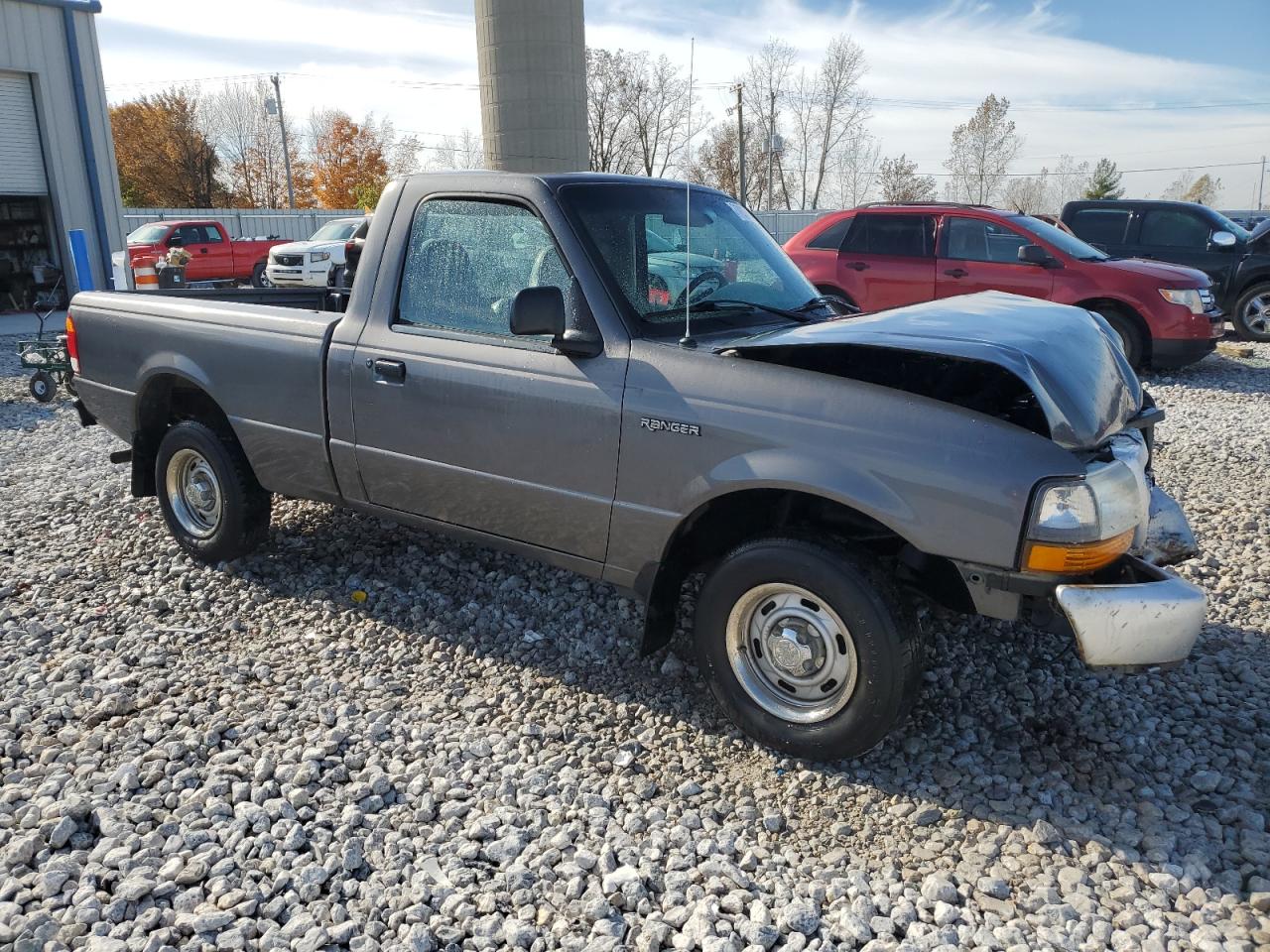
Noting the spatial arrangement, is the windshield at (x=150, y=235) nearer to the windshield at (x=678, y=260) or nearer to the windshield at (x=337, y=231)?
the windshield at (x=337, y=231)

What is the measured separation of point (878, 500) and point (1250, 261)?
12662 millimetres

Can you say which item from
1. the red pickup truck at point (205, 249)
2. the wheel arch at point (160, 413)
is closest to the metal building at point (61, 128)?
the red pickup truck at point (205, 249)

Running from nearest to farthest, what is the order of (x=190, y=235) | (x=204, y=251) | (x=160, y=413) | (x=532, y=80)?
(x=160, y=413), (x=532, y=80), (x=190, y=235), (x=204, y=251)

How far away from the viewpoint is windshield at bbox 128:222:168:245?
22078mm

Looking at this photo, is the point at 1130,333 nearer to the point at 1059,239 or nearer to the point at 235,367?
the point at 1059,239

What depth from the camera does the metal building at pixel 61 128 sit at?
18.7 metres

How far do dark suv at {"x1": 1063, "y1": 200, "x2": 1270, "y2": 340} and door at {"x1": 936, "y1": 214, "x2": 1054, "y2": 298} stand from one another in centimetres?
358

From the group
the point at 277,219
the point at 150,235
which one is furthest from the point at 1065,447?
the point at 277,219

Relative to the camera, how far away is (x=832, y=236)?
444 inches

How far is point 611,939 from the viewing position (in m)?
2.54

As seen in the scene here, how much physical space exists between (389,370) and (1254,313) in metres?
13.3

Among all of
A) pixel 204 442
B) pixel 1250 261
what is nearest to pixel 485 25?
pixel 204 442

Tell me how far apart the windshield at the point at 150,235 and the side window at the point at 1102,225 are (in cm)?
1971

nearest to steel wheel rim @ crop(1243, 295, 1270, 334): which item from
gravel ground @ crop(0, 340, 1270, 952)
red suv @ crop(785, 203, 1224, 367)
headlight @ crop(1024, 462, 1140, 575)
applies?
red suv @ crop(785, 203, 1224, 367)
